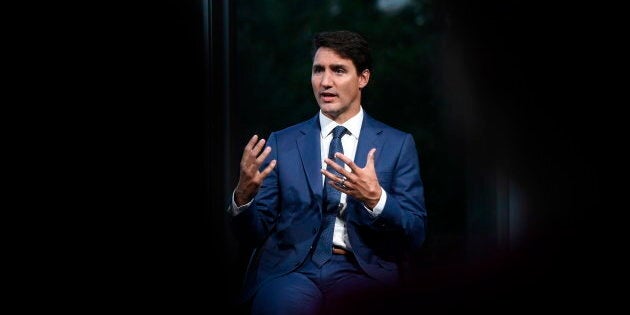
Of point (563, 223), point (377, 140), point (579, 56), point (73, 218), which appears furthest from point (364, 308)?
point (579, 56)

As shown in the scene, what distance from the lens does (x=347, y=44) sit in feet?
6.40

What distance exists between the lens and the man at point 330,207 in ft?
5.96

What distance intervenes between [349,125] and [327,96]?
0.10 m

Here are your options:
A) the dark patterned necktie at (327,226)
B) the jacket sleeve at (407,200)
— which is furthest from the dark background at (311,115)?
the dark patterned necktie at (327,226)

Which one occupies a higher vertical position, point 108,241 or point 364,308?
point 108,241

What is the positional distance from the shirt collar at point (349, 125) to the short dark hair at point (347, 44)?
0.42ft

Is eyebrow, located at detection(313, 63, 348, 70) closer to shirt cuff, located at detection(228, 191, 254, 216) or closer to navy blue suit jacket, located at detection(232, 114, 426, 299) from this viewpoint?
navy blue suit jacket, located at detection(232, 114, 426, 299)

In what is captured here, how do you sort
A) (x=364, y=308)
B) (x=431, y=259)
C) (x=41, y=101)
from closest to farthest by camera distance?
(x=364, y=308) → (x=41, y=101) → (x=431, y=259)

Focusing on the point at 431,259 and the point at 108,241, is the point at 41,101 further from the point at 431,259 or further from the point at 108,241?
the point at 431,259

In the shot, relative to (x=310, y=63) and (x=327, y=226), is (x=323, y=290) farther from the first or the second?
(x=310, y=63)

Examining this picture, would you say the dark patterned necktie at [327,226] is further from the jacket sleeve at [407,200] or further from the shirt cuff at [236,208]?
the shirt cuff at [236,208]

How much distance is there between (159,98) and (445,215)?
0.95m

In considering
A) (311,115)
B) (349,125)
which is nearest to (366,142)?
(349,125)

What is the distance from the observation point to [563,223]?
7.29ft
